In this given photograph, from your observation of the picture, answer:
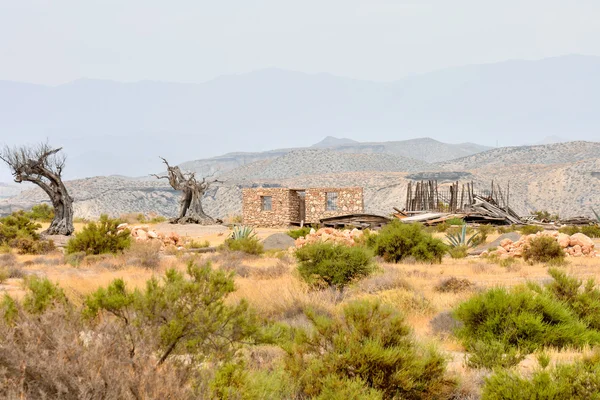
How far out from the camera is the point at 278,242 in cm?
2764

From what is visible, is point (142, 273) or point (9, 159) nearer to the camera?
point (142, 273)

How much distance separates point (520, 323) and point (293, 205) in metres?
35.3

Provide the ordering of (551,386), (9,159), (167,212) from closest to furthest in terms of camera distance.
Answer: (551,386), (9,159), (167,212)

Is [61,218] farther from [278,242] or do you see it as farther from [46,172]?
[278,242]

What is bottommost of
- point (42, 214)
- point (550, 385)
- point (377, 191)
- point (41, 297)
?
point (377, 191)

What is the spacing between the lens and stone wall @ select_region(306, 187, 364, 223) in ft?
135

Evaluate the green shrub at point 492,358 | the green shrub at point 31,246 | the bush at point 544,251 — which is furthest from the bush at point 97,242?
the green shrub at point 492,358

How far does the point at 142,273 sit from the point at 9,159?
607 inches

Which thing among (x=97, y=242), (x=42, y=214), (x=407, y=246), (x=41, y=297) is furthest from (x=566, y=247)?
(x=42, y=214)

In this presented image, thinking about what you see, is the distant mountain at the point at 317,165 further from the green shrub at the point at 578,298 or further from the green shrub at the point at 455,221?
the green shrub at the point at 578,298

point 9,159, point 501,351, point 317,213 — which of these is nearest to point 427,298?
point 501,351

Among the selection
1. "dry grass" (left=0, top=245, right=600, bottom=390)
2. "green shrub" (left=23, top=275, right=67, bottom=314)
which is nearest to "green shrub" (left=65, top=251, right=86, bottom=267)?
"dry grass" (left=0, top=245, right=600, bottom=390)

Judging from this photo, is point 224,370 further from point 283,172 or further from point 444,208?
point 283,172

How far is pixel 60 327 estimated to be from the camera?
507cm
